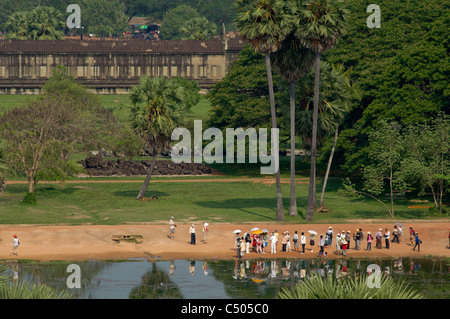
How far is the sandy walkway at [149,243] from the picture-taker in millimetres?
51312

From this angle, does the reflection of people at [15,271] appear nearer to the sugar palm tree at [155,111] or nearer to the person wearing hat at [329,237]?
the person wearing hat at [329,237]

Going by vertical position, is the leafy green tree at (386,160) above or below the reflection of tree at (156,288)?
above

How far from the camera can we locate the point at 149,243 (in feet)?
177

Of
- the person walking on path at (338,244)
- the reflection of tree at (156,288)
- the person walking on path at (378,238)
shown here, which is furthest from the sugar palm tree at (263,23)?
the reflection of tree at (156,288)

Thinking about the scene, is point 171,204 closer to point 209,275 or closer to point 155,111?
point 155,111

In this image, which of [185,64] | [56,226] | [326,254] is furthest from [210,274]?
[185,64]

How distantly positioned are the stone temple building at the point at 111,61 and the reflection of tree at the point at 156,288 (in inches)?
4614

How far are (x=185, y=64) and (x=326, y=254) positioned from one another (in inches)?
4504

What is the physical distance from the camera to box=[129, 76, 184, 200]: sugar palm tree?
69688 millimetres

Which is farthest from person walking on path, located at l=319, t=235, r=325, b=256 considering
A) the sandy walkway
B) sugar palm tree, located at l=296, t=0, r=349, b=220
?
sugar palm tree, located at l=296, t=0, r=349, b=220

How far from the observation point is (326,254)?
51875 millimetres

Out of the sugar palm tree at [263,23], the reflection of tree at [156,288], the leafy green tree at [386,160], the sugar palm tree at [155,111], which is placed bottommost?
the reflection of tree at [156,288]

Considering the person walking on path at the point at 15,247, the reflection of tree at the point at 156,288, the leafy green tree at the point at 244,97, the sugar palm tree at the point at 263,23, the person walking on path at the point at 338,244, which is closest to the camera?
the reflection of tree at the point at 156,288

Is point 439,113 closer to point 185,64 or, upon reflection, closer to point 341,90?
point 341,90
